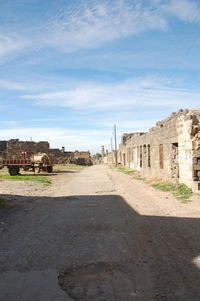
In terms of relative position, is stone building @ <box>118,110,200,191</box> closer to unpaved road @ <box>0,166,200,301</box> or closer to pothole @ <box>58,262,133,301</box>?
unpaved road @ <box>0,166,200,301</box>

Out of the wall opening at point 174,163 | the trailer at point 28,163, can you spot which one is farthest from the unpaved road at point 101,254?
the trailer at point 28,163

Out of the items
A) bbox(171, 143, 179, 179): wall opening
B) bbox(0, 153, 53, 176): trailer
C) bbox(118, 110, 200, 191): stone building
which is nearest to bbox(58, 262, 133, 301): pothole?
bbox(118, 110, 200, 191): stone building

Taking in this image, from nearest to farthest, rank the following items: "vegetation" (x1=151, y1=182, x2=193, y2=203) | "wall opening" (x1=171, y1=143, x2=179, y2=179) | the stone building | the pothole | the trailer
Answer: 1. the pothole
2. "vegetation" (x1=151, y1=182, x2=193, y2=203)
3. the stone building
4. "wall opening" (x1=171, y1=143, x2=179, y2=179)
5. the trailer

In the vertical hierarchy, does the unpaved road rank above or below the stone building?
below

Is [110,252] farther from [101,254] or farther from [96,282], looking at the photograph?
[96,282]

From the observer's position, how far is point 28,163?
24422mm

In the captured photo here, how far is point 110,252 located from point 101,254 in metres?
0.17

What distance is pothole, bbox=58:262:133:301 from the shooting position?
3363 mm

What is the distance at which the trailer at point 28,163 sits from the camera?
23.6 meters

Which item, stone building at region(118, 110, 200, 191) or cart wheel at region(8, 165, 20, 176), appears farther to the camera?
cart wheel at region(8, 165, 20, 176)

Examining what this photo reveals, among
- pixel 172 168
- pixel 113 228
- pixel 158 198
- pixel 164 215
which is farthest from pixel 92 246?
pixel 172 168

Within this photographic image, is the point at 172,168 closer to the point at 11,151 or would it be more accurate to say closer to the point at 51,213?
the point at 51,213

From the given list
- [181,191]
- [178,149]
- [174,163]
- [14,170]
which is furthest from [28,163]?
[181,191]

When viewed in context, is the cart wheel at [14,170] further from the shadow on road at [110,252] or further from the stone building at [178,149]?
the shadow on road at [110,252]
